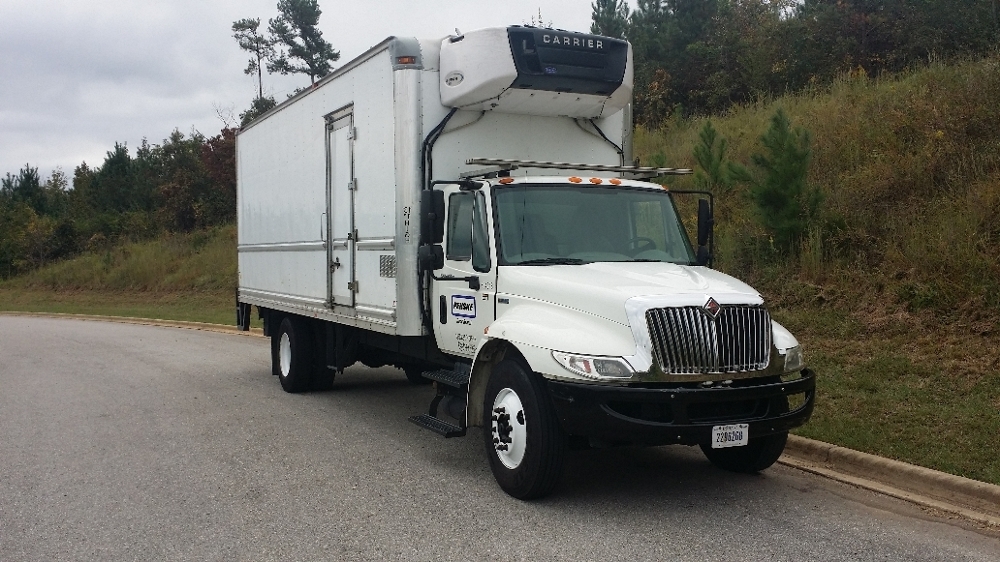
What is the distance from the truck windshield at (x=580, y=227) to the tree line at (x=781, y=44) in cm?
1343

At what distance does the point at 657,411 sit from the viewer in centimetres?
598

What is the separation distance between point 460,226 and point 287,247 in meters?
4.30

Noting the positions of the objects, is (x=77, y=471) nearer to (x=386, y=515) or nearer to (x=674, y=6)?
(x=386, y=515)

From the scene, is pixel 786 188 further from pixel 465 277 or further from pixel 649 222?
pixel 465 277

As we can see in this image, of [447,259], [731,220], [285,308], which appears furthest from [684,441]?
[731,220]

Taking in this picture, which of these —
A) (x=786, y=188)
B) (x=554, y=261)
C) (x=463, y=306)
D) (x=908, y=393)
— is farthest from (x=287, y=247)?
(x=908, y=393)

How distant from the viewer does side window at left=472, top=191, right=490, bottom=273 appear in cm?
718

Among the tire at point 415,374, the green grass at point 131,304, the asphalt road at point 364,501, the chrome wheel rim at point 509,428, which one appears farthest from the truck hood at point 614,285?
the green grass at point 131,304

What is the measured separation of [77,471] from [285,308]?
411 centimetres

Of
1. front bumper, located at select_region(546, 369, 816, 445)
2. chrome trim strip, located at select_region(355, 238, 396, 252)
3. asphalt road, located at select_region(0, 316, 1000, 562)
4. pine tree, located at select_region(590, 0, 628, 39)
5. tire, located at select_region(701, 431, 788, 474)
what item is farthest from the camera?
pine tree, located at select_region(590, 0, 628, 39)

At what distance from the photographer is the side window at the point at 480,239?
283 inches

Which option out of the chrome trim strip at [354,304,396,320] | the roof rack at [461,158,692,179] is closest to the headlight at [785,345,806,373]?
the roof rack at [461,158,692,179]

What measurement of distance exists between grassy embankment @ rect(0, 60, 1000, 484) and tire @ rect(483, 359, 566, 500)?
9.41 ft

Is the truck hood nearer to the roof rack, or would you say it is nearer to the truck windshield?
the truck windshield
